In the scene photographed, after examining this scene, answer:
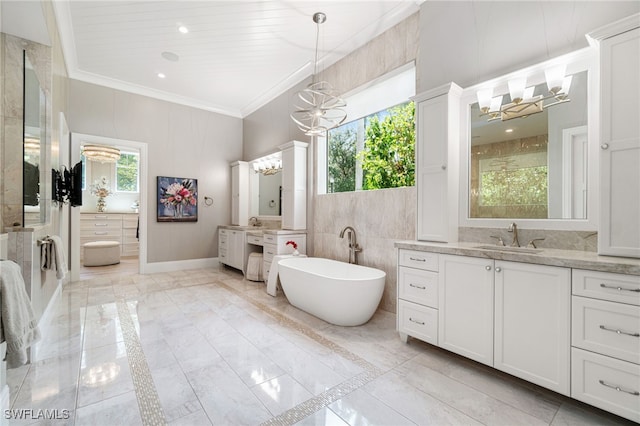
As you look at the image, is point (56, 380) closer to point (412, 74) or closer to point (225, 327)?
point (225, 327)

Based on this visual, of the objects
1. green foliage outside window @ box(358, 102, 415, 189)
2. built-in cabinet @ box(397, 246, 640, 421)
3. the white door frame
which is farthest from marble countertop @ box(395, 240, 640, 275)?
the white door frame

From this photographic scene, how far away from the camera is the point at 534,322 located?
1708 millimetres

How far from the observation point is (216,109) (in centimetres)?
597

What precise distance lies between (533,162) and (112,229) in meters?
8.37

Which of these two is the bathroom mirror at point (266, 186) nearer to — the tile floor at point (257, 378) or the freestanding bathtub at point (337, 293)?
the freestanding bathtub at point (337, 293)

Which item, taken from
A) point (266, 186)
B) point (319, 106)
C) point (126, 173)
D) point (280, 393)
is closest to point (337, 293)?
point (280, 393)

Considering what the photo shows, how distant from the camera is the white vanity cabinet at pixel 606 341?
1391 millimetres

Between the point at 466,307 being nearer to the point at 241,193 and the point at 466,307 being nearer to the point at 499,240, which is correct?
the point at 499,240

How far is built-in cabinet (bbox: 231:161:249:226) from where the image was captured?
581 cm

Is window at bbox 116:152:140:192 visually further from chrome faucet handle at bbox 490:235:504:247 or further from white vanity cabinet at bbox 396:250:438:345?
chrome faucet handle at bbox 490:235:504:247

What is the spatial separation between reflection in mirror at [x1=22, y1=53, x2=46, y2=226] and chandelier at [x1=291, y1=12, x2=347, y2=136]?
7.41 ft

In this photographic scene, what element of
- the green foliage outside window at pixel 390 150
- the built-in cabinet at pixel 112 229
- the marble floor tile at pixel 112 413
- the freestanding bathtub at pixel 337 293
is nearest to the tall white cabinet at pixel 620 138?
the freestanding bathtub at pixel 337 293

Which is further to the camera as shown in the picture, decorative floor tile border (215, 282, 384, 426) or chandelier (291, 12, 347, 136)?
chandelier (291, 12, 347, 136)

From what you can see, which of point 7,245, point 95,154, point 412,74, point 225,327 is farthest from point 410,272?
point 95,154
